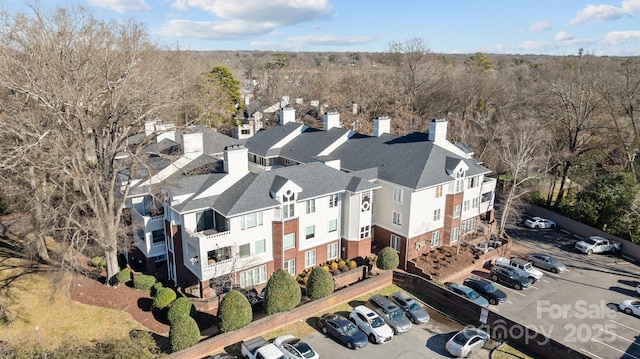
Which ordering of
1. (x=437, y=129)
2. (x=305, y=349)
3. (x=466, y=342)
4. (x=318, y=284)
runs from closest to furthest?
(x=305, y=349) → (x=466, y=342) → (x=318, y=284) → (x=437, y=129)

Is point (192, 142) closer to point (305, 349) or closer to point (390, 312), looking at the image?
point (305, 349)

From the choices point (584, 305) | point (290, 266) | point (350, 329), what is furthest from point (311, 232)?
point (584, 305)

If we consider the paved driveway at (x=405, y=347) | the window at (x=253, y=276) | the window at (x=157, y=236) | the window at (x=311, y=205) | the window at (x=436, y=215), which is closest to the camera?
the paved driveway at (x=405, y=347)

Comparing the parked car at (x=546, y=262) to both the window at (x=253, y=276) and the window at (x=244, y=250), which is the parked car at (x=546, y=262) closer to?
the window at (x=253, y=276)

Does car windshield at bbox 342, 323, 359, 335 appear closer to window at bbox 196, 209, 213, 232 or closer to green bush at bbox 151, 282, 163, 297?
window at bbox 196, 209, 213, 232

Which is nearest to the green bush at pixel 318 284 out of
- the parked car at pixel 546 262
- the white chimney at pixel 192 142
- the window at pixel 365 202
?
the window at pixel 365 202
